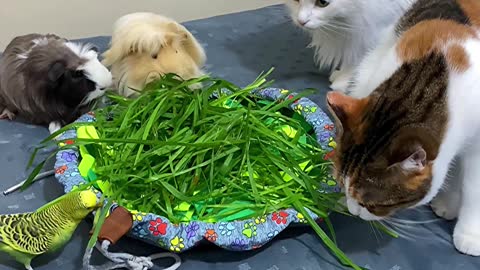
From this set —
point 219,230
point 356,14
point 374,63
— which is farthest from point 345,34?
point 219,230

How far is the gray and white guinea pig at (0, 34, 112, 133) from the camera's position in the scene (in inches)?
55.0

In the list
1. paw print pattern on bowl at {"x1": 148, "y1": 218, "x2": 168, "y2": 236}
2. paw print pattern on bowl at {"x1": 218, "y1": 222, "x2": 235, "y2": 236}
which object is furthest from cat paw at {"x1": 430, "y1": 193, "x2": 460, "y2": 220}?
paw print pattern on bowl at {"x1": 148, "y1": 218, "x2": 168, "y2": 236}

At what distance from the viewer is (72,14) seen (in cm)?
200

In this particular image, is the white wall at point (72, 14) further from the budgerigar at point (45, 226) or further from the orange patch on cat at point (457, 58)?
the orange patch on cat at point (457, 58)

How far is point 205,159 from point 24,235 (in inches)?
14.3

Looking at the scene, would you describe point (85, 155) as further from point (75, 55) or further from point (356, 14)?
point (356, 14)

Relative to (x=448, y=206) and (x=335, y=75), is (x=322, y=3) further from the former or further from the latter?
(x=448, y=206)

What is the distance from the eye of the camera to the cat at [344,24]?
1481 mm

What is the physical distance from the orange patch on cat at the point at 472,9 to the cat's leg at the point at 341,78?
437mm

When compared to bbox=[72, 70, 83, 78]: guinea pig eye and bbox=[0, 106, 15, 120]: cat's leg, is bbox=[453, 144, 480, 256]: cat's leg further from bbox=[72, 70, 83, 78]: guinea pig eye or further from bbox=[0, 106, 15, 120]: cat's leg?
bbox=[0, 106, 15, 120]: cat's leg

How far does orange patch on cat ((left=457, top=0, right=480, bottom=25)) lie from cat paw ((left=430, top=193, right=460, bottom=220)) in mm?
346

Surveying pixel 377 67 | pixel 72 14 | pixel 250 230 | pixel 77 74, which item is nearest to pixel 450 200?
pixel 377 67

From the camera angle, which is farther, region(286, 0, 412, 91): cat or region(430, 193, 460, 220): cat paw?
region(286, 0, 412, 91): cat

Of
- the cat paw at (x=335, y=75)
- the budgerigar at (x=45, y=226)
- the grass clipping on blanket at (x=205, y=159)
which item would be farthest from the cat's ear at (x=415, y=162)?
the cat paw at (x=335, y=75)
